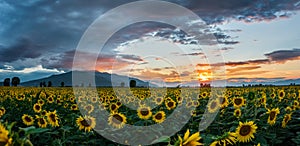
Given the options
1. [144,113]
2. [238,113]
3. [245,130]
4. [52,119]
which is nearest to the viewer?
[245,130]

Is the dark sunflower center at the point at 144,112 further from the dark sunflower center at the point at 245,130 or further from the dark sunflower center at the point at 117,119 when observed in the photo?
the dark sunflower center at the point at 245,130

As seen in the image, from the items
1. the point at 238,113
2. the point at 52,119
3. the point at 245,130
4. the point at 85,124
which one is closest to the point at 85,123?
the point at 85,124

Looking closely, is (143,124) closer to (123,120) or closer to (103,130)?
(123,120)

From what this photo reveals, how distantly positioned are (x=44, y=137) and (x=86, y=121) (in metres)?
0.87

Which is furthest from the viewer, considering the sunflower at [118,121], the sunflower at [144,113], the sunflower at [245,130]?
the sunflower at [144,113]

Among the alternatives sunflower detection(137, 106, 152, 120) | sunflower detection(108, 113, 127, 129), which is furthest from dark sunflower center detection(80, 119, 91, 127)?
sunflower detection(137, 106, 152, 120)

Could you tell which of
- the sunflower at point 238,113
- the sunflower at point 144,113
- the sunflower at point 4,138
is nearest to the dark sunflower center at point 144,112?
the sunflower at point 144,113

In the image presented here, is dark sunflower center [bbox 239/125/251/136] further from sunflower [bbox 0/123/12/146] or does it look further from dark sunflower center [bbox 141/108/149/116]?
sunflower [bbox 0/123/12/146]

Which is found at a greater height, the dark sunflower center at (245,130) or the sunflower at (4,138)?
the sunflower at (4,138)

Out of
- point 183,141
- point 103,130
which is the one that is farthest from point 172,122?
point 183,141

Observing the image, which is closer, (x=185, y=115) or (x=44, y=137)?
(x=44, y=137)

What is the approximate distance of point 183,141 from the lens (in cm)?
204

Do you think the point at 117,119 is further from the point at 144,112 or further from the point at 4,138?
the point at 4,138

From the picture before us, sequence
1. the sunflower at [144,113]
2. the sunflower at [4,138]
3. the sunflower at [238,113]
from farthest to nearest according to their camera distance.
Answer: the sunflower at [144,113]
the sunflower at [238,113]
the sunflower at [4,138]
